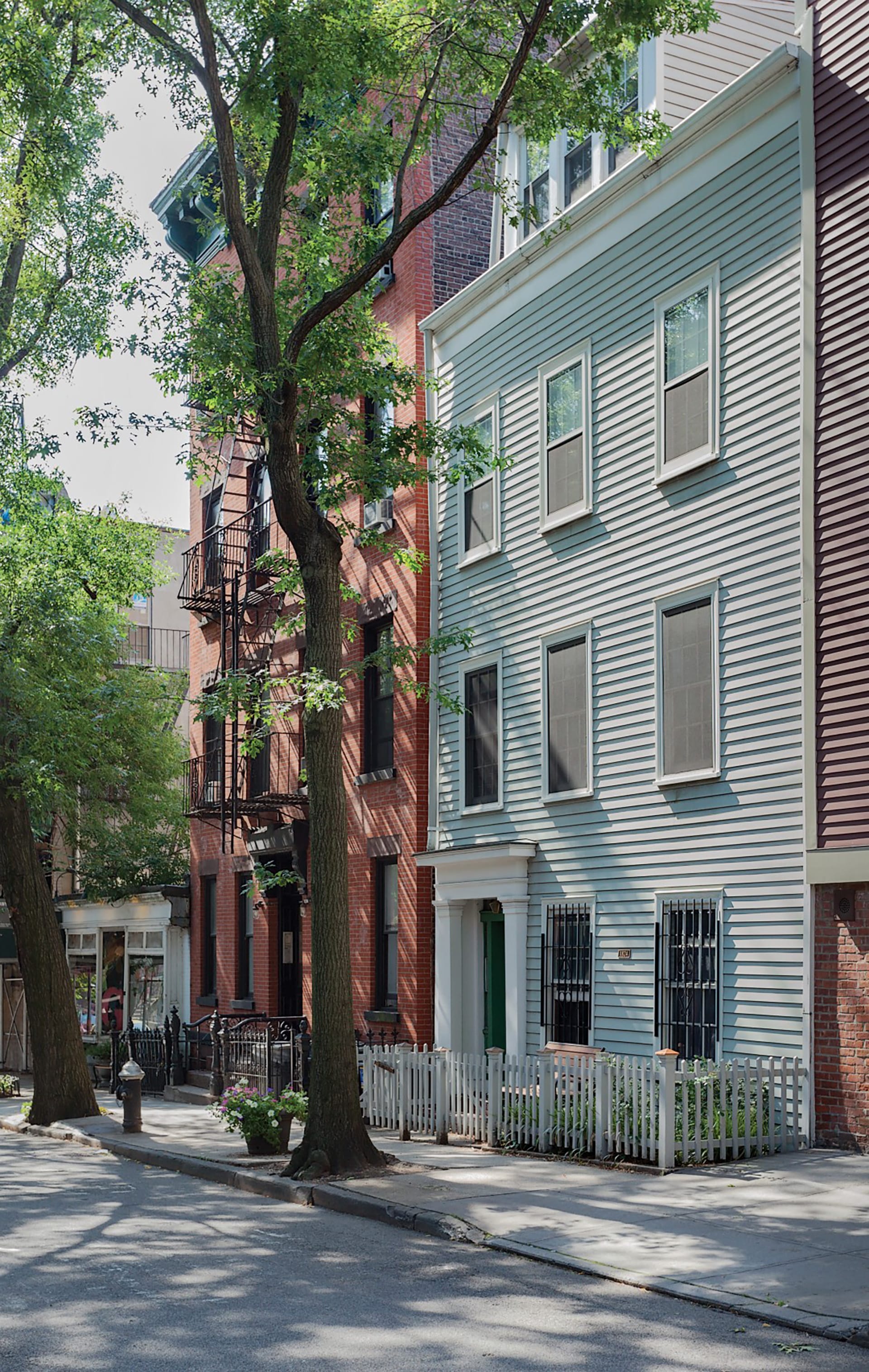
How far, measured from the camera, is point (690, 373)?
16391mm

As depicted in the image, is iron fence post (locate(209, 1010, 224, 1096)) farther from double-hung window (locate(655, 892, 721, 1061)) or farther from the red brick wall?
the red brick wall

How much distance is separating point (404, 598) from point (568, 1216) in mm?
12320

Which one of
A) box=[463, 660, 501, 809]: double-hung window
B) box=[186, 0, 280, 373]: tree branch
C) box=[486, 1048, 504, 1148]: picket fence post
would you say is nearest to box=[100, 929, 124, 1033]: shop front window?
A: box=[463, 660, 501, 809]: double-hung window

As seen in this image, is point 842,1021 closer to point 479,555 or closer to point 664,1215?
point 664,1215

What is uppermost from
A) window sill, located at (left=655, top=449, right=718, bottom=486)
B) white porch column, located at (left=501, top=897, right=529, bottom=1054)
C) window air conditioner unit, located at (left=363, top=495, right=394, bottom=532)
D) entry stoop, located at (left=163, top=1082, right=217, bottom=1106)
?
window air conditioner unit, located at (left=363, top=495, right=394, bottom=532)

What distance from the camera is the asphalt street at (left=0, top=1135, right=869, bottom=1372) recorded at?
7496 millimetres

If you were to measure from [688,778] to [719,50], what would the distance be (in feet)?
29.1

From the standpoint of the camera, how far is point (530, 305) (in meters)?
19.8

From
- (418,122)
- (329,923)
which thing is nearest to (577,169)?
(418,122)

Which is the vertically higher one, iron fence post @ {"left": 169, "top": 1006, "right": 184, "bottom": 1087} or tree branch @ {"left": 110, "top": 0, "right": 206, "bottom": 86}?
tree branch @ {"left": 110, "top": 0, "right": 206, "bottom": 86}

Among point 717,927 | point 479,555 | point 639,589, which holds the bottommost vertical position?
point 717,927

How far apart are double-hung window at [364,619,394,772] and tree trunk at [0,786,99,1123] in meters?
5.38

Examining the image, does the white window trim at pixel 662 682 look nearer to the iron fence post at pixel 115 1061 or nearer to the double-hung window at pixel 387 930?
the double-hung window at pixel 387 930

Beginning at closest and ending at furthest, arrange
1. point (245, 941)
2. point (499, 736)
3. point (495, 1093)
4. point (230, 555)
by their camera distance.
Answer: point (495, 1093)
point (499, 736)
point (245, 941)
point (230, 555)
